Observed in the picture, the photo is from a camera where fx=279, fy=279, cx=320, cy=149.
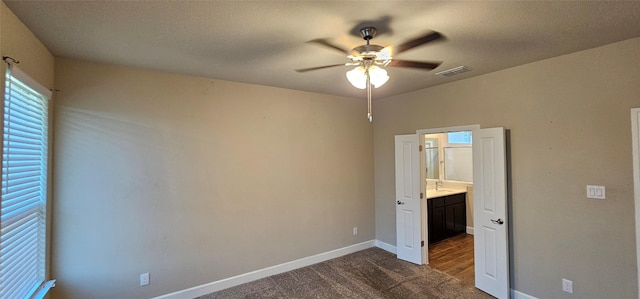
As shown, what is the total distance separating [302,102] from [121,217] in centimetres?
261

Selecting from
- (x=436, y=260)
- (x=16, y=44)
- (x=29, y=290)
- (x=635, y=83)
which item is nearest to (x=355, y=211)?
(x=436, y=260)

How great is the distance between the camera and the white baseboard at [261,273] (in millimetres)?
3230

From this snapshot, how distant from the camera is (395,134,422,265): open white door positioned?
13.5 feet

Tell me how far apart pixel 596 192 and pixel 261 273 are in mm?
3735

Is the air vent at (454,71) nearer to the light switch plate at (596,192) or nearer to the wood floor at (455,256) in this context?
the light switch plate at (596,192)

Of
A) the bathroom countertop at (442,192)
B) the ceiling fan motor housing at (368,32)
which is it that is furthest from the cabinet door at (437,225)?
the ceiling fan motor housing at (368,32)

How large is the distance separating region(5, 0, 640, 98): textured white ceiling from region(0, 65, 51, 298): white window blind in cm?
53

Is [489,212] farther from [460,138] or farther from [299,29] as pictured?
[460,138]

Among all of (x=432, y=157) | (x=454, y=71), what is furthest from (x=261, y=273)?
(x=432, y=157)

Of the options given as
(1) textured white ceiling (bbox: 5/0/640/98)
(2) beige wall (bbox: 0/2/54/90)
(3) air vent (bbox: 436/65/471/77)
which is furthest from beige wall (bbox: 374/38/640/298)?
(2) beige wall (bbox: 0/2/54/90)

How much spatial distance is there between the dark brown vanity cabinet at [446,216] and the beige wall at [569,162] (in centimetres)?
186

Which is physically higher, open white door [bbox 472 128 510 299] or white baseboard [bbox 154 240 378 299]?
open white door [bbox 472 128 510 299]

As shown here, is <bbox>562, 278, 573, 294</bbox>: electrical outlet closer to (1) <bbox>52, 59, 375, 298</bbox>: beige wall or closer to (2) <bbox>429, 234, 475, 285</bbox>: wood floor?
(2) <bbox>429, 234, 475, 285</bbox>: wood floor

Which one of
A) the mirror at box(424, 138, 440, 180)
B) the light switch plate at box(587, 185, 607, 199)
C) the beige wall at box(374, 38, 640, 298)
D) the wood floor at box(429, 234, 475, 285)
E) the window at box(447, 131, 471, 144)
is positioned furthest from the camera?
the mirror at box(424, 138, 440, 180)
